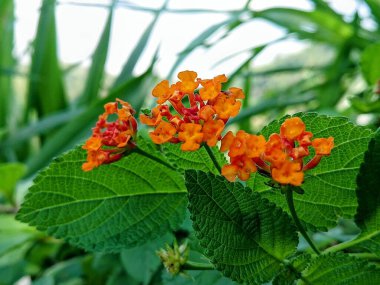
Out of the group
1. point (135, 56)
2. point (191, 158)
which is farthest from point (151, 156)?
point (135, 56)

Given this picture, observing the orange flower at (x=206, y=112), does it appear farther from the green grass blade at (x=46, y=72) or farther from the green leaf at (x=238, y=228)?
the green grass blade at (x=46, y=72)

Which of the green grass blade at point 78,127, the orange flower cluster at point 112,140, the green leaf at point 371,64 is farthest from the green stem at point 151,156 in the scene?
the green grass blade at point 78,127

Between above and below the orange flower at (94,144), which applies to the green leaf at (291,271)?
below

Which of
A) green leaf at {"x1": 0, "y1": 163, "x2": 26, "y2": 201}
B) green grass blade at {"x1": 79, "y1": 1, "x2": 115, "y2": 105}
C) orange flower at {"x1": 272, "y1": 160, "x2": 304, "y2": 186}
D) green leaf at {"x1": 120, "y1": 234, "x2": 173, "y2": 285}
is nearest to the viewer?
orange flower at {"x1": 272, "y1": 160, "x2": 304, "y2": 186}

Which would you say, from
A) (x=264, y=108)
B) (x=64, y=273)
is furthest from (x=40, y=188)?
(x=264, y=108)

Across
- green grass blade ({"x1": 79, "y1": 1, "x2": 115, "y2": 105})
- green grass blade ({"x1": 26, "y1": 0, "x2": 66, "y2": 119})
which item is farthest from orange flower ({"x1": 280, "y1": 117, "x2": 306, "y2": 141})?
green grass blade ({"x1": 26, "y1": 0, "x2": 66, "y2": 119})

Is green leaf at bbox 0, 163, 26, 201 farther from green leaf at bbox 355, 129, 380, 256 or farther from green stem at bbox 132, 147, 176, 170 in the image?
green leaf at bbox 355, 129, 380, 256

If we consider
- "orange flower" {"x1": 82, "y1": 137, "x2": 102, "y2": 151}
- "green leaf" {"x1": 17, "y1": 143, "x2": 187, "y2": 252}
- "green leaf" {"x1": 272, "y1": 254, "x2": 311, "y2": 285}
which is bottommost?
"green leaf" {"x1": 17, "y1": 143, "x2": 187, "y2": 252}
